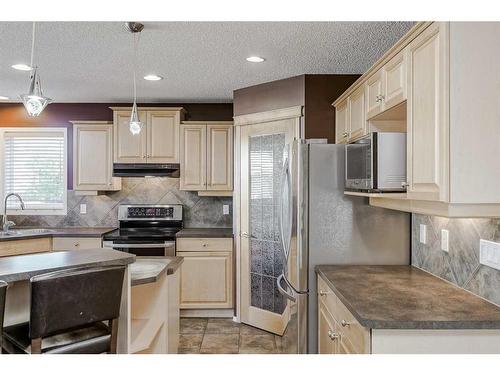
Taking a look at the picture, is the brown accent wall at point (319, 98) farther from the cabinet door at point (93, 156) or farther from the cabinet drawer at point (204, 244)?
→ the cabinet door at point (93, 156)

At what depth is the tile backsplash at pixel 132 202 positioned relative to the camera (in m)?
5.02

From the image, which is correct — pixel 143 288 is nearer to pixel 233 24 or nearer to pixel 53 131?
pixel 233 24

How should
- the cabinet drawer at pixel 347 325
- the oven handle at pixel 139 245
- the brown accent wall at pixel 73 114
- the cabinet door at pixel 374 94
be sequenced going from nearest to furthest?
the cabinet drawer at pixel 347 325 → the cabinet door at pixel 374 94 → the oven handle at pixel 139 245 → the brown accent wall at pixel 73 114

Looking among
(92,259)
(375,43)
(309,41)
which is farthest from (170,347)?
(375,43)

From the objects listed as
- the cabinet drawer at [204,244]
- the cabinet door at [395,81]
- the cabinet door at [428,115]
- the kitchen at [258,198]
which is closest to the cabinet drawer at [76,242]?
the kitchen at [258,198]

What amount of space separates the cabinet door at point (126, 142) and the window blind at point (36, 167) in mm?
870

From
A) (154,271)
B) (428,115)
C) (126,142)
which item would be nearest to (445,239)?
(428,115)

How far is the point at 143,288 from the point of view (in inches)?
103

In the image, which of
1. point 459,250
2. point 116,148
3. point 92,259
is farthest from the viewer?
point 116,148

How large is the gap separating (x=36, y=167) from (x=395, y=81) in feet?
14.8

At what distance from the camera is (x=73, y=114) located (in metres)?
5.05

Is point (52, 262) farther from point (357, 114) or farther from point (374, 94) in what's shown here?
point (357, 114)

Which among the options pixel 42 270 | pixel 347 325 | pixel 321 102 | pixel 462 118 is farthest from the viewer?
pixel 321 102

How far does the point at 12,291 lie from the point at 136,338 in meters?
0.72
